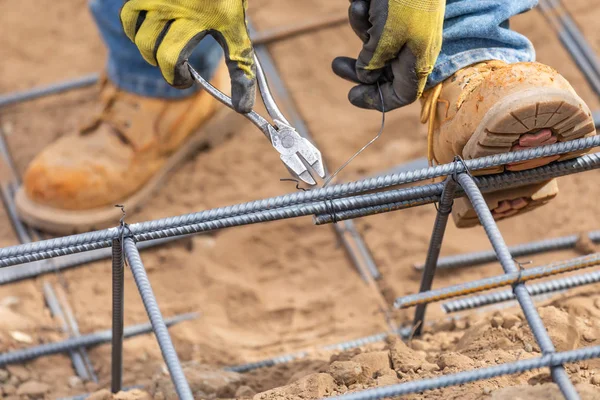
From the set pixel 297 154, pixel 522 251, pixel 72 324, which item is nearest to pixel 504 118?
pixel 297 154

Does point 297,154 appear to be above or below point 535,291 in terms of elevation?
above

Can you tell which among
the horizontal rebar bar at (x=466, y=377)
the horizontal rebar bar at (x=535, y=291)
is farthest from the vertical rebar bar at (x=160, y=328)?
the horizontal rebar bar at (x=535, y=291)

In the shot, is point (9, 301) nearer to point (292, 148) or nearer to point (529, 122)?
point (292, 148)

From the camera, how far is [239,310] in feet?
8.90

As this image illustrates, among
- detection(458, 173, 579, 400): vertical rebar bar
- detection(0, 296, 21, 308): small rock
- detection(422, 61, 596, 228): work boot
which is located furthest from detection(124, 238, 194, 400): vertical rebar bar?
detection(0, 296, 21, 308): small rock

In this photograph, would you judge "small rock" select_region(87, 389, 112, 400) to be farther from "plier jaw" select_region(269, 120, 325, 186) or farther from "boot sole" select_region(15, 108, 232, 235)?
"boot sole" select_region(15, 108, 232, 235)

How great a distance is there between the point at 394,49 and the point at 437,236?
0.43 metres

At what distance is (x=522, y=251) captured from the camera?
271cm

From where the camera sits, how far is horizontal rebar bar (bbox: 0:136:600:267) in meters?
1.83

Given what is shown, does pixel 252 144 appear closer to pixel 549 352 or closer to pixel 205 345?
pixel 205 345

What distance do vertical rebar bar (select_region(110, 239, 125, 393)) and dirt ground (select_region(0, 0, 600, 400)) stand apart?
100 mm

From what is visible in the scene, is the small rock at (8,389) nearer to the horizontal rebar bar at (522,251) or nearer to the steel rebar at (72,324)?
the steel rebar at (72,324)

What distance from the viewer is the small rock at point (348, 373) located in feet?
6.43

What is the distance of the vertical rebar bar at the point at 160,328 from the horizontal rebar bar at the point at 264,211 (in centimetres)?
6
